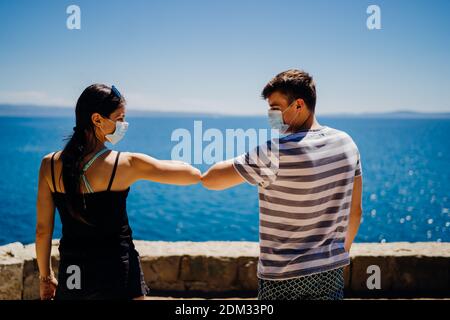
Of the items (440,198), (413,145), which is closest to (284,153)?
(440,198)

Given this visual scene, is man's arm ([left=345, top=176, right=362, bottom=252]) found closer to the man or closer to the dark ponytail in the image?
the man

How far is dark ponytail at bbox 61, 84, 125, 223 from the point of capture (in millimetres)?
2129

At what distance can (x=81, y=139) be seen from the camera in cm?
225

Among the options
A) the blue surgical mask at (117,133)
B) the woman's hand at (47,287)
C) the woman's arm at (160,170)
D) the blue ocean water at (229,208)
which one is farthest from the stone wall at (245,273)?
the blue ocean water at (229,208)

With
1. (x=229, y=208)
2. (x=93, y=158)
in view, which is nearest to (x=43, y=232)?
(x=93, y=158)

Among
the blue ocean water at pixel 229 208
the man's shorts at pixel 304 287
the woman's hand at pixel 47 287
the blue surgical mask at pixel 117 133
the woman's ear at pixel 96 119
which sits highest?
the woman's ear at pixel 96 119

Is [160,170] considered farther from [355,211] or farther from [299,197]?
[355,211]

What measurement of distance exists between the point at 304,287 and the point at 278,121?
819mm

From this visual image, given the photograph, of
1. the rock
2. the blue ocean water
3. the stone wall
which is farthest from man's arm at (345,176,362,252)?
the blue ocean water

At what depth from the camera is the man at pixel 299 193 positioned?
1.94m

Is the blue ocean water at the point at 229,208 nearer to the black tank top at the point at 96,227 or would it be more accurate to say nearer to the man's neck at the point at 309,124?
the black tank top at the point at 96,227

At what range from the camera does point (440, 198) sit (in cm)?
4300

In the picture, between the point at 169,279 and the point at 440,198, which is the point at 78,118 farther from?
the point at 440,198

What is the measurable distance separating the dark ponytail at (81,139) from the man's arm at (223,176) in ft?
2.07
